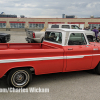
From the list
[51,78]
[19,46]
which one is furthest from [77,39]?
[19,46]

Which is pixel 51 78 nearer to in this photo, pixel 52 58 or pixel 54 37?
pixel 52 58

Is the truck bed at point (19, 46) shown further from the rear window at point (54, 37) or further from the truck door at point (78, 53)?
the truck door at point (78, 53)

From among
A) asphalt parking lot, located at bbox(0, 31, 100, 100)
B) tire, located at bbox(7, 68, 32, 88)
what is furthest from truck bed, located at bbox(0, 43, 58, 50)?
tire, located at bbox(7, 68, 32, 88)

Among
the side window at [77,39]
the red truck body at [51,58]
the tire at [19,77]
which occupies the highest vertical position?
the side window at [77,39]

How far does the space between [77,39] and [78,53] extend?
518mm

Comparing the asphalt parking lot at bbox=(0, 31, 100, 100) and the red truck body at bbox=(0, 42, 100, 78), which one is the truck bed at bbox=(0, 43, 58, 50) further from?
the asphalt parking lot at bbox=(0, 31, 100, 100)

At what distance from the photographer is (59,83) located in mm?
3910

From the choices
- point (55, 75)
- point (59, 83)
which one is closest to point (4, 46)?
point (55, 75)

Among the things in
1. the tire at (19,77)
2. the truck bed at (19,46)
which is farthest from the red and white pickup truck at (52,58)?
the truck bed at (19,46)

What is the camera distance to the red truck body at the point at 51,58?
321 cm

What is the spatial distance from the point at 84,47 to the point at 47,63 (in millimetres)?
1410

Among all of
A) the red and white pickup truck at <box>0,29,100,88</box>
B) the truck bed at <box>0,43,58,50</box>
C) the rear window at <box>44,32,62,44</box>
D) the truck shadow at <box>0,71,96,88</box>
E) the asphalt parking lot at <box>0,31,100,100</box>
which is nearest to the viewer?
the asphalt parking lot at <box>0,31,100,100</box>

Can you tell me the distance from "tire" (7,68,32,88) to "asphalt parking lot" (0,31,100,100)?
26 centimetres

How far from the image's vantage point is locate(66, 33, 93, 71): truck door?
12.8ft
